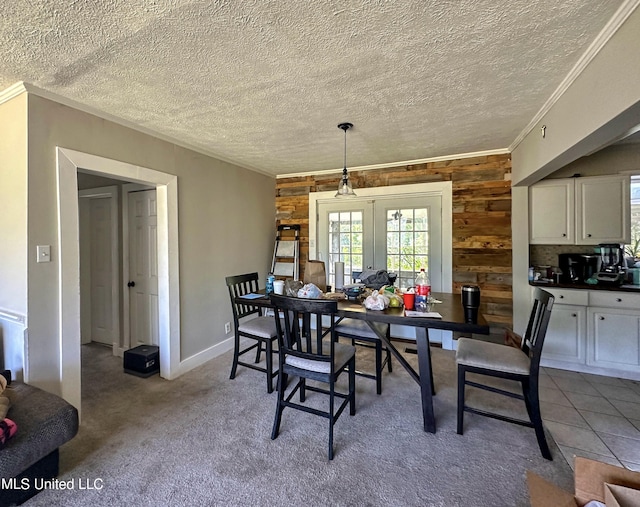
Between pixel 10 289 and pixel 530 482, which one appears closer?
pixel 530 482

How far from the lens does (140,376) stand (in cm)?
303

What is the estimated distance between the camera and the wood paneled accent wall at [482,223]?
355cm

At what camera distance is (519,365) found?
79.2 inches

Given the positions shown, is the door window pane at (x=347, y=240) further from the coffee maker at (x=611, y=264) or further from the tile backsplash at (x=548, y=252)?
the coffee maker at (x=611, y=264)

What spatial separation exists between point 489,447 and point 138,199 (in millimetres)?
3963

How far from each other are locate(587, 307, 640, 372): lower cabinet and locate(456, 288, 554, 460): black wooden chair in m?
1.30

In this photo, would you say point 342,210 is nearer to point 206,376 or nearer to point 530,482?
point 206,376

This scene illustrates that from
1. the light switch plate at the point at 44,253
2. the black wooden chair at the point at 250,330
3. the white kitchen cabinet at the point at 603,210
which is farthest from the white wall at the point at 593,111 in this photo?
the light switch plate at the point at 44,253

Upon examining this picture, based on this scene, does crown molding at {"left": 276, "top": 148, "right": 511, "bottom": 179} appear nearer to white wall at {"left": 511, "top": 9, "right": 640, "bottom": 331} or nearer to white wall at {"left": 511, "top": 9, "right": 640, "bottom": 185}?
white wall at {"left": 511, "top": 9, "right": 640, "bottom": 331}

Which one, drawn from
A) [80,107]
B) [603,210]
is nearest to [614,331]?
[603,210]

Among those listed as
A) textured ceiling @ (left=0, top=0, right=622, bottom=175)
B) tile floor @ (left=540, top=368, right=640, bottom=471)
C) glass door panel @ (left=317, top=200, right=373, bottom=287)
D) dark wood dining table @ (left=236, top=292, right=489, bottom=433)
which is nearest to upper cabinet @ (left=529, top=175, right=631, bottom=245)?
textured ceiling @ (left=0, top=0, right=622, bottom=175)

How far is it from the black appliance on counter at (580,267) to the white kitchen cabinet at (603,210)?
0.24 m

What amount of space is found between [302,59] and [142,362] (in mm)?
3052

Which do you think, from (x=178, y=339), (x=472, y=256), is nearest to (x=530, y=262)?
(x=472, y=256)
